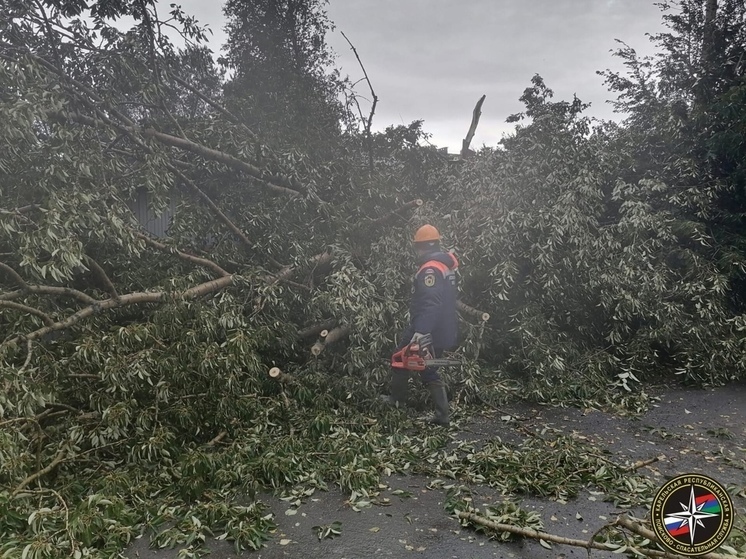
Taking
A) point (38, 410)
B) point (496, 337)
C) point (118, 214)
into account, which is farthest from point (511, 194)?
point (38, 410)

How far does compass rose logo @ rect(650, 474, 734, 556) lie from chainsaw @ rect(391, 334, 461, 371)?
2349mm

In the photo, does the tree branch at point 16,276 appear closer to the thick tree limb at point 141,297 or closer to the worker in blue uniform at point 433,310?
the thick tree limb at point 141,297

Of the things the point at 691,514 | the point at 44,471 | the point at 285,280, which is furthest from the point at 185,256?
the point at 691,514

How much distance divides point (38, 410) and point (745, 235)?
7.25 metres

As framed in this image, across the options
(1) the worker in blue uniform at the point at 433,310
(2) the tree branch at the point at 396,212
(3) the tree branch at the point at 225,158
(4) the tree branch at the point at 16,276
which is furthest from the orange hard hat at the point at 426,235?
(4) the tree branch at the point at 16,276

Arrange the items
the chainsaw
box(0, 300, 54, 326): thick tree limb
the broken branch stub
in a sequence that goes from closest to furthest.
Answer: box(0, 300, 54, 326): thick tree limb
the chainsaw
the broken branch stub

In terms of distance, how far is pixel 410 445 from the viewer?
3.69 meters

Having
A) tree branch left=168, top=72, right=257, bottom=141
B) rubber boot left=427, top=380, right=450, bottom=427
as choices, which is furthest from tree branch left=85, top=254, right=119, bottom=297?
rubber boot left=427, top=380, right=450, bottom=427

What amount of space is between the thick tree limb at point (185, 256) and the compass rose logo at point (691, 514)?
406cm

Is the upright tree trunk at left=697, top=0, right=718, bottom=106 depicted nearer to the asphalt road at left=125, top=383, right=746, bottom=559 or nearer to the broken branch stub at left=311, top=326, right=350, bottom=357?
the asphalt road at left=125, top=383, right=746, bottom=559

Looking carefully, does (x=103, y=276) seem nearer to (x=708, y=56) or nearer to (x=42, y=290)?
(x=42, y=290)

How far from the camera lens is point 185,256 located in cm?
468

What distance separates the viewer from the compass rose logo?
1664mm

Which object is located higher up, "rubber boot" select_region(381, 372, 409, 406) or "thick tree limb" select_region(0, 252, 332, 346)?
"thick tree limb" select_region(0, 252, 332, 346)
